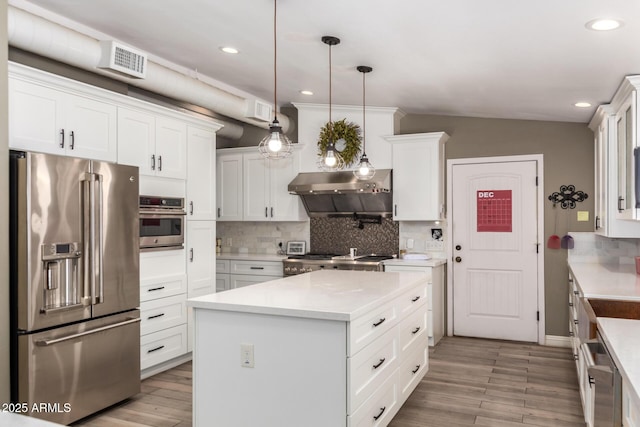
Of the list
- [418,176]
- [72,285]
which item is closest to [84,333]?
[72,285]

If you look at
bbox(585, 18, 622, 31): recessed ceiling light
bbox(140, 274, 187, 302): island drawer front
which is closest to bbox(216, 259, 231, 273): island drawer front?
bbox(140, 274, 187, 302): island drawer front

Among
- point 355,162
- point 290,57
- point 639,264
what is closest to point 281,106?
point 355,162

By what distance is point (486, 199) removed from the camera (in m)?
5.79

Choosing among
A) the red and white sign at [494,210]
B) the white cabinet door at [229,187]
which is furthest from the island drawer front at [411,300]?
the white cabinet door at [229,187]

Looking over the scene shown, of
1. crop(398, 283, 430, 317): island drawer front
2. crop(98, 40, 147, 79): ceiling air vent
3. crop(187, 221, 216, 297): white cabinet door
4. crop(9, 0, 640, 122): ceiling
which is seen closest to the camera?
crop(9, 0, 640, 122): ceiling

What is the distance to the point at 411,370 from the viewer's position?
3.67 metres

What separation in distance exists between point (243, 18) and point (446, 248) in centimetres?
367

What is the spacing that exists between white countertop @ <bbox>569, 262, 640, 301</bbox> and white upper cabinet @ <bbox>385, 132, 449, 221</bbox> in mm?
1526

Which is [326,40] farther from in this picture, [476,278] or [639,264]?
[476,278]

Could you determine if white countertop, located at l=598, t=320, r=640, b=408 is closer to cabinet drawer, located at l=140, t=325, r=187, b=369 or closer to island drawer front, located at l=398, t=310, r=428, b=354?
island drawer front, located at l=398, t=310, r=428, b=354

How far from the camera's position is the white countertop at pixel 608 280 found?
3.16 meters

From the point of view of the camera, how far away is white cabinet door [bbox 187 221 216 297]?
4859 mm

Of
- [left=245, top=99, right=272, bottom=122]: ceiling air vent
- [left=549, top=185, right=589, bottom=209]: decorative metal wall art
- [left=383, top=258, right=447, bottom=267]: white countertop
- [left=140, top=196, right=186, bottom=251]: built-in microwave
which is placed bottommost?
[left=383, top=258, right=447, bottom=267]: white countertop

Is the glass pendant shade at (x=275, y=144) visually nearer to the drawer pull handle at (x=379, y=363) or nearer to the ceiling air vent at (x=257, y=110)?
the drawer pull handle at (x=379, y=363)
